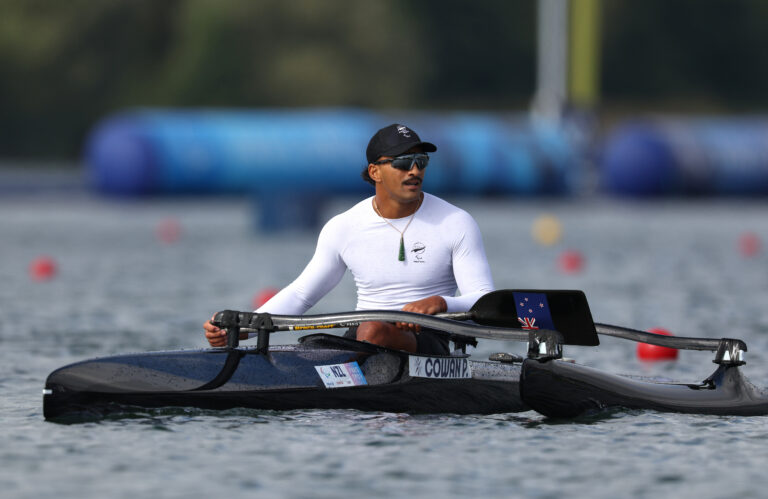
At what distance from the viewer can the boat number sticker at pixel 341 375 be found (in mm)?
8555

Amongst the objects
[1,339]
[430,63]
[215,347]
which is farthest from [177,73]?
[215,347]

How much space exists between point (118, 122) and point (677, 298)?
903 inches

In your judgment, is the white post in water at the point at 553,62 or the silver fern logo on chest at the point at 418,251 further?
the white post in water at the point at 553,62

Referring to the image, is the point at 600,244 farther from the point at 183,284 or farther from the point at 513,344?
the point at 513,344

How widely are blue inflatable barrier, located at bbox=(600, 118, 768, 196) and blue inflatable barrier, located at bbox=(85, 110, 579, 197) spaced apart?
4.66ft

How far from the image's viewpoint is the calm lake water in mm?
6953

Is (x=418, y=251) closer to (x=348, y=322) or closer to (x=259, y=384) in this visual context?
(x=348, y=322)

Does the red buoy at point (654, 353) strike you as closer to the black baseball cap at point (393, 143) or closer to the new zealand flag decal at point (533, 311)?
the new zealand flag decal at point (533, 311)

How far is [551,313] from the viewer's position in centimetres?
888

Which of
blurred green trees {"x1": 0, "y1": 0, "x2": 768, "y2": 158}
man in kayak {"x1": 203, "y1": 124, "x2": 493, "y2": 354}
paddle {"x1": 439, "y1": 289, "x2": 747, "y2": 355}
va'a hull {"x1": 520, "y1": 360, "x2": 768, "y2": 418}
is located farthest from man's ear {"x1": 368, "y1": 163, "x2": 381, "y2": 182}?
blurred green trees {"x1": 0, "y1": 0, "x2": 768, "y2": 158}

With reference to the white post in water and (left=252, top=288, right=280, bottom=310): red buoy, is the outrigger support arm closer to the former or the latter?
(left=252, top=288, right=280, bottom=310): red buoy

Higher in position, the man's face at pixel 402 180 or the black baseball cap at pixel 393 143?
the black baseball cap at pixel 393 143

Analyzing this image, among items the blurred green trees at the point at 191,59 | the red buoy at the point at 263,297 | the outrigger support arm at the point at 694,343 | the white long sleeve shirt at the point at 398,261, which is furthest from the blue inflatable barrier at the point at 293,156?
the white long sleeve shirt at the point at 398,261

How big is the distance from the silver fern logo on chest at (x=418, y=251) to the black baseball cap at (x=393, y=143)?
520 mm
